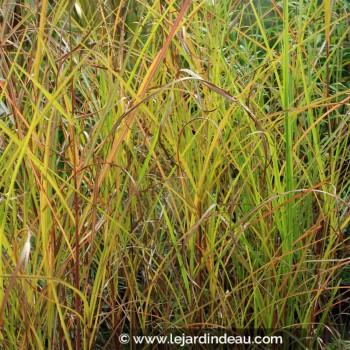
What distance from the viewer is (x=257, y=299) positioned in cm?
151

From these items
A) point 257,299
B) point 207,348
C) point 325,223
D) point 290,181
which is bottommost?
point 207,348

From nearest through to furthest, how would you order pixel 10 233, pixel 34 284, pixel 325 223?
pixel 34 284, pixel 10 233, pixel 325 223

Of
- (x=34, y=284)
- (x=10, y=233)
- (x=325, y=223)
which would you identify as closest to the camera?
(x=34, y=284)

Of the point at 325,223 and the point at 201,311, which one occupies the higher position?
the point at 325,223

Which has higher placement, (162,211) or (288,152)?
(288,152)

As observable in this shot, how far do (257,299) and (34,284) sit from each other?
18.3 inches

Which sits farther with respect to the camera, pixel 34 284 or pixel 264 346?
pixel 264 346

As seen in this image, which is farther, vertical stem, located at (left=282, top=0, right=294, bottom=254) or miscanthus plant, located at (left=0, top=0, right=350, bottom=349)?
vertical stem, located at (left=282, top=0, right=294, bottom=254)

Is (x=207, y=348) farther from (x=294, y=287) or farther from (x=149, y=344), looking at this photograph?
(x=294, y=287)

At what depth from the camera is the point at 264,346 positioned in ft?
5.07

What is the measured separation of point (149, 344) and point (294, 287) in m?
0.33

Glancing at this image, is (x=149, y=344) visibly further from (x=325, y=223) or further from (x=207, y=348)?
(x=325, y=223)

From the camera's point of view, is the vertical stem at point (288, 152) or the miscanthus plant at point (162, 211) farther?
the vertical stem at point (288, 152)

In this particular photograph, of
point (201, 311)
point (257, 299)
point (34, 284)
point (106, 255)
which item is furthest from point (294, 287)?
point (34, 284)
